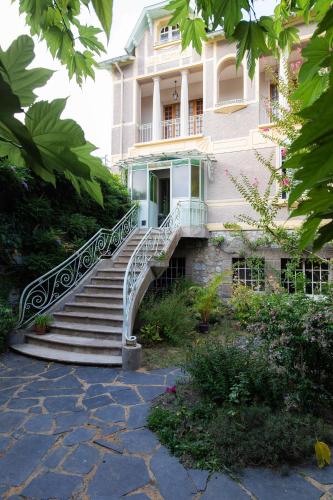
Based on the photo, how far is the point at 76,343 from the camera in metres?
6.20

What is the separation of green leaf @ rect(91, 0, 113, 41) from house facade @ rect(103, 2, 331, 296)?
9.64m

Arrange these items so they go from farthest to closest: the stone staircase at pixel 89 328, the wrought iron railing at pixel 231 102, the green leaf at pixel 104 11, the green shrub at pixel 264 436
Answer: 1. the wrought iron railing at pixel 231 102
2. the stone staircase at pixel 89 328
3. the green shrub at pixel 264 436
4. the green leaf at pixel 104 11

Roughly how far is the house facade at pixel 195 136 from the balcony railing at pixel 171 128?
0.04m

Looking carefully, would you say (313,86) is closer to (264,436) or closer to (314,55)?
(314,55)

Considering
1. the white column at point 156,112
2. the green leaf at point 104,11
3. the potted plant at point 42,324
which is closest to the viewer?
the green leaf at point 104,11

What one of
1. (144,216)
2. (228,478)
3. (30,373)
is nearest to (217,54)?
(144,216)

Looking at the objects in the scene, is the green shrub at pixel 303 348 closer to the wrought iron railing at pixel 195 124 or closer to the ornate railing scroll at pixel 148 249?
the ornate railing scroll at pixel 148 249

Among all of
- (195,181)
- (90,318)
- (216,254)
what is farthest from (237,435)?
(195,181)

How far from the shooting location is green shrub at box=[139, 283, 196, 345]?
22.7 feet

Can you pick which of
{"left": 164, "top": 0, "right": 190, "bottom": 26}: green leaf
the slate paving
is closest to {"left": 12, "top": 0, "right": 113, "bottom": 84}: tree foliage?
{"left": 164, "top": 0, "right": 190, "bottom": 26}: green leaf

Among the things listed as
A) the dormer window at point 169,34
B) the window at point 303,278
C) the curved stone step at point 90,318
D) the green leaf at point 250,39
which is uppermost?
the dormer window at point 169,34

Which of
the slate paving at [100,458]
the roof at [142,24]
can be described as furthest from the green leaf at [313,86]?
the roof at [142,24]

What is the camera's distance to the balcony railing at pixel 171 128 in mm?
12641

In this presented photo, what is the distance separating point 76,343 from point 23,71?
6.20m
